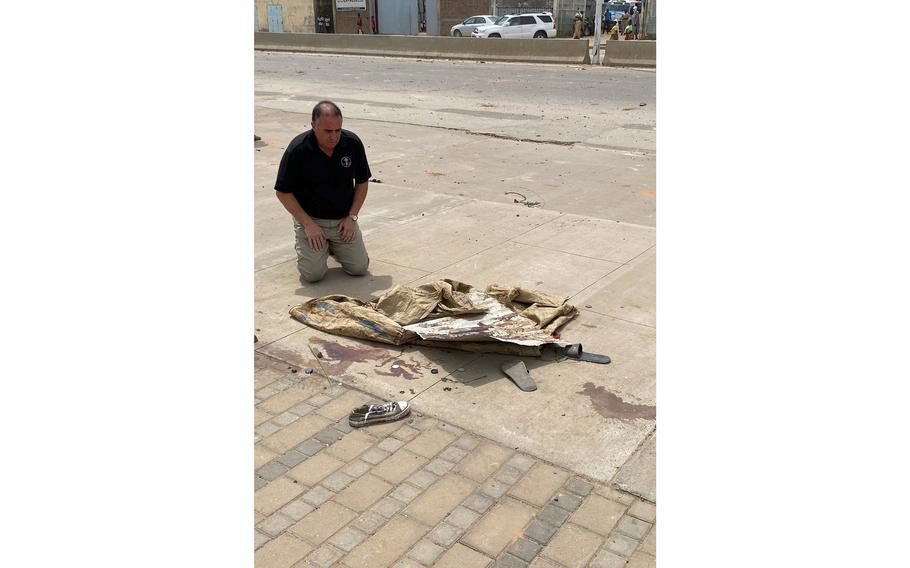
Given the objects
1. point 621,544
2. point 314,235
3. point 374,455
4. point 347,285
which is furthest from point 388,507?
point 314,235

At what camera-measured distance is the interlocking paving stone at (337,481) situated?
355cm

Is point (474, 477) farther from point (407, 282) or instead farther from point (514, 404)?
point (407, 282)

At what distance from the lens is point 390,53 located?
31609 millimetres

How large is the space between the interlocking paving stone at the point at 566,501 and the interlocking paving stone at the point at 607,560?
30 centimetres

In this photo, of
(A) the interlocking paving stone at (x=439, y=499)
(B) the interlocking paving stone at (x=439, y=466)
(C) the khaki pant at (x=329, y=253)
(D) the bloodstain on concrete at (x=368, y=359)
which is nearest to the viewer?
(A) the interlocking paving stone at (x=439, y=499)

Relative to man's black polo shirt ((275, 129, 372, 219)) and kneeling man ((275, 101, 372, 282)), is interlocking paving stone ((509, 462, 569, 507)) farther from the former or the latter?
man's black polo shirt ((275, 129, 372, 219))

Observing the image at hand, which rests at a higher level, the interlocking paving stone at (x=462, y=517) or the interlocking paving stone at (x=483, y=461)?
the interlocking paving stone at (x=483, y=461)

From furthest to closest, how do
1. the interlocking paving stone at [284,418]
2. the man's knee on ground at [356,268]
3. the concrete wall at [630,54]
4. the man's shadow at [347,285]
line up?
the concrete wall at [630,54]
the man's knee on ground at [356,268]
the man's shadow at [347,285]
the interlocking paving stone at [284,418]

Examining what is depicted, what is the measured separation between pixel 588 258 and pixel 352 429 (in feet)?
11.1

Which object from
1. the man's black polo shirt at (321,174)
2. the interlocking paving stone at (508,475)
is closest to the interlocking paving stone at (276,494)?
the interlocking paving stone at (508,475)

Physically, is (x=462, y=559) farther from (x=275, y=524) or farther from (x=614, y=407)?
(x=614, y=407)

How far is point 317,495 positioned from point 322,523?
0.22 meters

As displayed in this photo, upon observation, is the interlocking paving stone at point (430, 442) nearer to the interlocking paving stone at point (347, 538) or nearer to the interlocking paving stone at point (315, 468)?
the interlocking paving stone at point (315, 468)

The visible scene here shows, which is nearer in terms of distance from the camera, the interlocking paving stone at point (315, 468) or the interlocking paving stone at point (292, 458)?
the interlocking paving stone at point (315, 468)
